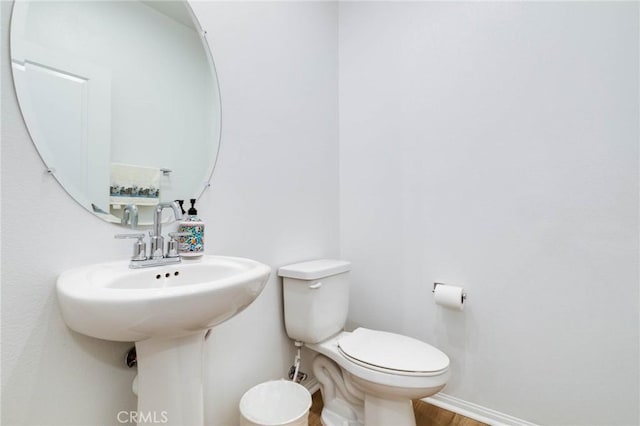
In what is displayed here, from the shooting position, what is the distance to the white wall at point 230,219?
2.27 feet

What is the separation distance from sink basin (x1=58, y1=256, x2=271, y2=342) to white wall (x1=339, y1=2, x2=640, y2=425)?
1072 mm

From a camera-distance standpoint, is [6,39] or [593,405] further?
[593,405]

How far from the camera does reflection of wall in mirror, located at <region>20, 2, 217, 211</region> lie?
800 mm

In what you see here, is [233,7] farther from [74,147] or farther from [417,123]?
[417,123]

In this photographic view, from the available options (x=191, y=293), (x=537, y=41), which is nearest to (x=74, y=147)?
(x=191, y=293)

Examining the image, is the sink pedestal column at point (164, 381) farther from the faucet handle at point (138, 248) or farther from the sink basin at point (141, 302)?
the faucet handle at point (138, 248)

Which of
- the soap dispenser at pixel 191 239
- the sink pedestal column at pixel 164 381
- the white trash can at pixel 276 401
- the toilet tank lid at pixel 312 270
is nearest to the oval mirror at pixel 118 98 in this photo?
the soap dispenser at pixel 191 239

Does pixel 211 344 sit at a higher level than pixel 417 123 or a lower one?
lower

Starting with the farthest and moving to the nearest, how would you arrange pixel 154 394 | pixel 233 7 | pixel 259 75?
pixel 259 75 → pixel 233 7 → pixel 154 394

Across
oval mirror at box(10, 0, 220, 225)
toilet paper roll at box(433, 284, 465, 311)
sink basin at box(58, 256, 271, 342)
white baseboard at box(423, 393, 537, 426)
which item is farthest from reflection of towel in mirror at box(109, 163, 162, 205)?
white baseboard at box(423, 393, 537, 426)

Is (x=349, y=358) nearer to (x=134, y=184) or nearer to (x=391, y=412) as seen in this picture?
(x=391, y=412)

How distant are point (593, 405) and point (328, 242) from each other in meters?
1.34

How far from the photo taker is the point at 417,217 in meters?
1.58

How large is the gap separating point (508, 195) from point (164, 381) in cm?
148
